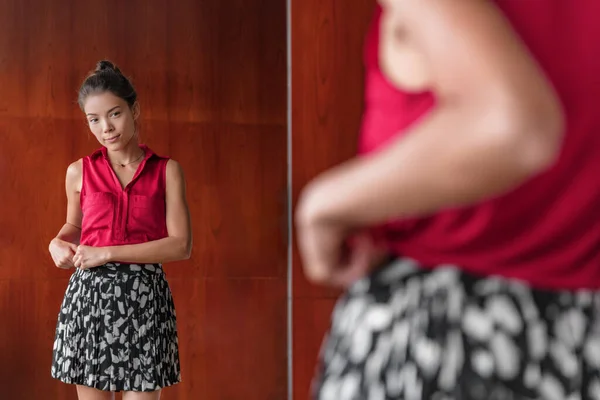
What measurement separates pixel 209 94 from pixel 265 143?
0.41 m

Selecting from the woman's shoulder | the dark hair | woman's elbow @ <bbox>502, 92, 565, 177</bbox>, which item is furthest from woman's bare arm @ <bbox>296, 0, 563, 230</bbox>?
the woman's shoulder

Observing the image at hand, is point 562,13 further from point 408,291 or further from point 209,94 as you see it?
point 209,94

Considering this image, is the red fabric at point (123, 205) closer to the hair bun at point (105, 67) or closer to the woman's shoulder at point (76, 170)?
the woman's shoulder at point (76, 170)

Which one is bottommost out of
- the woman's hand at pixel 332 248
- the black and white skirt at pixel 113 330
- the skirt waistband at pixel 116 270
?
the black and white skirt at pixel 113 330

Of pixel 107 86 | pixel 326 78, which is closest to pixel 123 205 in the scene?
pixel 107 86

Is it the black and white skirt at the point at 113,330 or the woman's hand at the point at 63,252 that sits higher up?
the woman's hand at the point at 63,252

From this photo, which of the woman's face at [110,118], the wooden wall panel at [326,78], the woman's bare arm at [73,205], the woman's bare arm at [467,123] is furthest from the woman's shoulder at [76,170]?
the woman's bare arm at [467,123]

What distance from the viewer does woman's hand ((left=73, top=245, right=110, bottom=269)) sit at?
8.03 ft

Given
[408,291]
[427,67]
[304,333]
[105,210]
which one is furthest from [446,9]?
[304,333]

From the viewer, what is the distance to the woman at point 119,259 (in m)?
2.51

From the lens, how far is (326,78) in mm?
2947

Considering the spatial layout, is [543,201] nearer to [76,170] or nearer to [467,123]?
[467,123]

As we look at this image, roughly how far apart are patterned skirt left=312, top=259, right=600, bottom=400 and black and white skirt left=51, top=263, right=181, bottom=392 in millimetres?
2032

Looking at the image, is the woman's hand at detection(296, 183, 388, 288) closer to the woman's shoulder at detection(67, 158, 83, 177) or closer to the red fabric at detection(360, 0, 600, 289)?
the red fabric at detection(360, 0, 600, 289)
